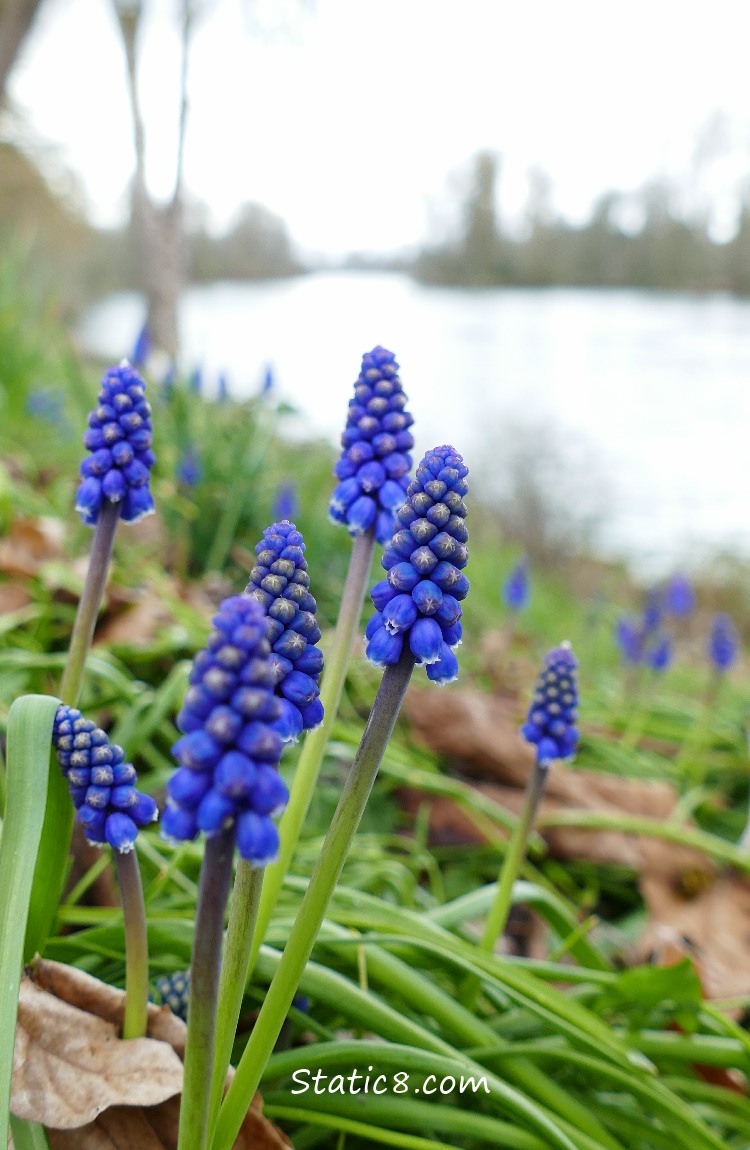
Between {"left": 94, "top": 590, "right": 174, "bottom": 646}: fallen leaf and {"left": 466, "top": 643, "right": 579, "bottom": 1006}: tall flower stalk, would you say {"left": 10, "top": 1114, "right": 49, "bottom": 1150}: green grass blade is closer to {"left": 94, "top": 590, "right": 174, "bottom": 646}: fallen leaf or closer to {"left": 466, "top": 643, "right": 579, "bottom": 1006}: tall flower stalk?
{"left": 466, "top": 643, "right": 579, "bottom": 1006}: tall flower stalk

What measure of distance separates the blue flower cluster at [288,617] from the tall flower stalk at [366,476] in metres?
0.52

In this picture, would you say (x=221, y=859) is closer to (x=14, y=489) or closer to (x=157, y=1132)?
(x=157, y=1132)

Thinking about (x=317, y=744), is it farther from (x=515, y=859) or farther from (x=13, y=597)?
(x=13, y=597)

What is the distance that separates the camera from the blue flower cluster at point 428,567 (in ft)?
3.82

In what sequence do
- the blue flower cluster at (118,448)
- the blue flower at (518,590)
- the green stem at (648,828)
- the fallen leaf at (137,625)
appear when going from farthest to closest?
1. the blue flower at (518,590)
2. the fallen leaf at (137,625)
3. the green stem at (648,828)
4. the blue flower cluster at (118,448)

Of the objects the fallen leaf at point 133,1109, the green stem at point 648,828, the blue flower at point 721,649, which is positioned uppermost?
the blue flower at point 721,649

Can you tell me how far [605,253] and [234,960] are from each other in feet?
132

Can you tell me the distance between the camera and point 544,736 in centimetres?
208

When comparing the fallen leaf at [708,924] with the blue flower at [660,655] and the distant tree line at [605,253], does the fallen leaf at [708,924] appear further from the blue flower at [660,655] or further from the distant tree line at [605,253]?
the distant tree line at [605,253]

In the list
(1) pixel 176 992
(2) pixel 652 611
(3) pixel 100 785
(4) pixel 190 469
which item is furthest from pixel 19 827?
(2) pixel 652 611

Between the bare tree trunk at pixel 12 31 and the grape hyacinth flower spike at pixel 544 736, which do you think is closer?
the grape hyacinth flower spike at pixel 544 736

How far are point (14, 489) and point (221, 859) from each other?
3.78 m

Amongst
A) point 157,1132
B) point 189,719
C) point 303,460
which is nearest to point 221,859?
point 189,719

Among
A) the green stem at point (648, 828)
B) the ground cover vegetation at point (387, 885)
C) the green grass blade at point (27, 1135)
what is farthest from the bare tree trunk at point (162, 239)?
the green grass blade at point (27, 1135)
